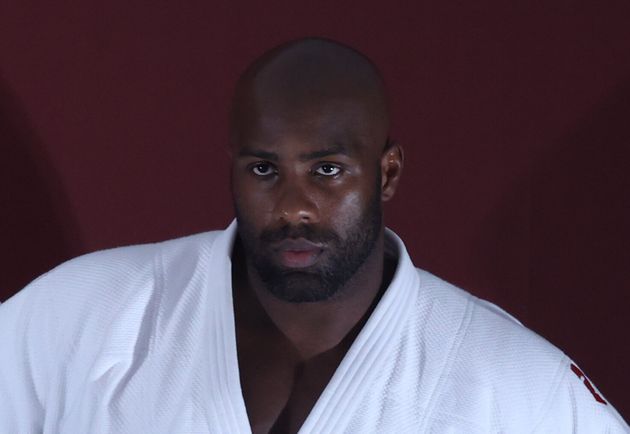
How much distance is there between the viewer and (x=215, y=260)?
150cm

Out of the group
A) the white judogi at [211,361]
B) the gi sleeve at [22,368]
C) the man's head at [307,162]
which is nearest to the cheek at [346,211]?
the man's head at [307,162]

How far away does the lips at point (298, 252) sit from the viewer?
52.1 inches

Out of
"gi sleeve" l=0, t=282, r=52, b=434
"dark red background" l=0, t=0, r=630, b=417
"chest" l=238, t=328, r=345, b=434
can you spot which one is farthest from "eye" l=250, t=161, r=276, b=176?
"dark red background" l=0, t=0, r=630, b=417

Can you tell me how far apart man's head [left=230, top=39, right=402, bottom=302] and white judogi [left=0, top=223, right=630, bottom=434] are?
0.37 feet

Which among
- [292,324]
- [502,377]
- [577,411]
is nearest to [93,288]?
[292,324]

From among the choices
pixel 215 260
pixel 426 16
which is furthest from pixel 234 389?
pixel 426 16

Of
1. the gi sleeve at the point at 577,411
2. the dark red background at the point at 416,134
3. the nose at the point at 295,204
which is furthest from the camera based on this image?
the dark red background at the point at 416,134

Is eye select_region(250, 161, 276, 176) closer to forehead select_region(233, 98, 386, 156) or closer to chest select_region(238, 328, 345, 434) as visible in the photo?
forehead select_region(233, 98, 386, 156)

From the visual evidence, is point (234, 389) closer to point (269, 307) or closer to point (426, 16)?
point (269, 307)

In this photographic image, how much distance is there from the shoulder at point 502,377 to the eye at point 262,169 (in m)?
0.30

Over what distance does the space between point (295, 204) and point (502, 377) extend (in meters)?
0.35

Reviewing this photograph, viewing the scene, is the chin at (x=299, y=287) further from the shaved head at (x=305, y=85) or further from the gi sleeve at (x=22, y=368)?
the gi sleeve at (x=22, y=368)

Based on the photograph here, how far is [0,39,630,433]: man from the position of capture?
134 cm

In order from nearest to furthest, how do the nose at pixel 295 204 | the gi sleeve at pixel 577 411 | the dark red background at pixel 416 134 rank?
the nose at pixel 295 204 → the gi sleeve at pixel 577 411 → the dark red background at pixel 416 134
